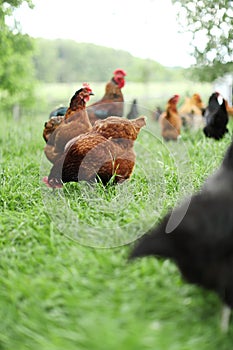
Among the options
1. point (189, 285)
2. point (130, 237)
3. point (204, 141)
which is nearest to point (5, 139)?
point (204, 141)

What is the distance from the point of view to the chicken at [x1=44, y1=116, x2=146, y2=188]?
346cm

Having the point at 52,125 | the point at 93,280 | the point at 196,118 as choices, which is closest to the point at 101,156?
the point at 52,125

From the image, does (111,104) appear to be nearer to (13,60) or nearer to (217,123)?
(217,123)

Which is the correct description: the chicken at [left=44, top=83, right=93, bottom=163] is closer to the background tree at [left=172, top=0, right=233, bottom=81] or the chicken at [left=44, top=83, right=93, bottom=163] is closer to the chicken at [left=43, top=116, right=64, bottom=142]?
the chicken at [left=43, top=116, right=64, bottom=142]

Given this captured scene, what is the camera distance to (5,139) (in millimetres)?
6074

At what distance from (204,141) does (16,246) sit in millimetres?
3552

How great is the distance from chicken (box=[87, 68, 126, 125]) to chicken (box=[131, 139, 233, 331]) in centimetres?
299

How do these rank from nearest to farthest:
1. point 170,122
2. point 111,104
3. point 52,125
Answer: point 52,125 → point 111,104 → point 170,122

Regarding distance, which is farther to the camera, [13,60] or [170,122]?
[13,60]

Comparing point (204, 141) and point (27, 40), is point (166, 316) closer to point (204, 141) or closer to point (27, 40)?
point (204, 141)

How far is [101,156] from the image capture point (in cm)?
346

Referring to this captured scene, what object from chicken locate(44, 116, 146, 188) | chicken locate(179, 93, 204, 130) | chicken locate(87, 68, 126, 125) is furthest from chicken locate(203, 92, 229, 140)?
chicken locate(44, 116, 146, 188)

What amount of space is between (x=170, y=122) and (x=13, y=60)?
12.0 ft

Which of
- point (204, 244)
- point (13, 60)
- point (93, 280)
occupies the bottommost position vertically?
point (93, 280)
